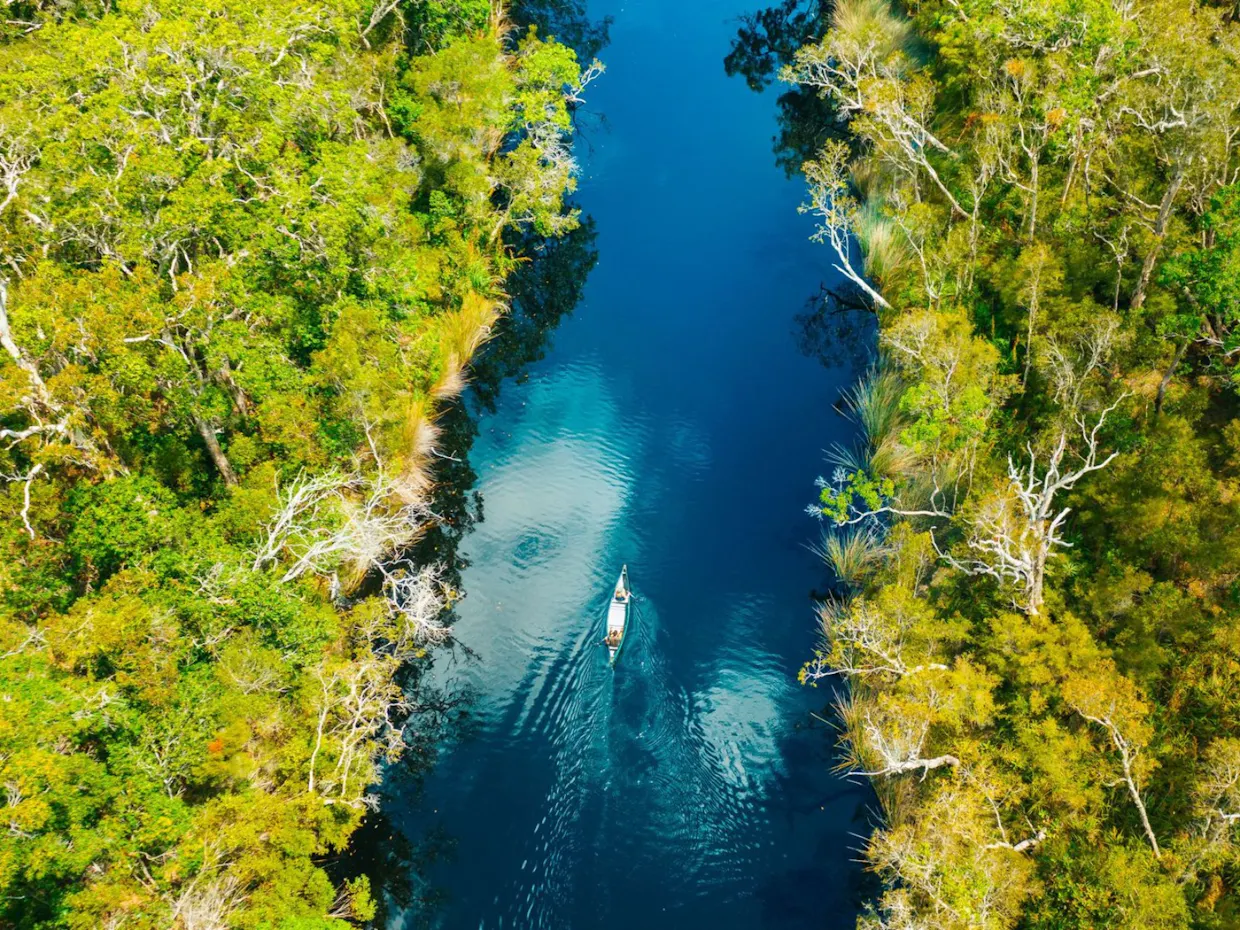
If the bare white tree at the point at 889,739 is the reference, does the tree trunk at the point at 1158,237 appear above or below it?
above

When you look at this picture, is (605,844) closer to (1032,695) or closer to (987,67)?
(1032,695)

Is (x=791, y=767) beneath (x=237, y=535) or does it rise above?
beneath

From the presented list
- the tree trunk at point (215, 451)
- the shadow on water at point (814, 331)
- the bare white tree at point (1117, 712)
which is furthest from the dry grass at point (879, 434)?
the tree trunk at point (215, 451)

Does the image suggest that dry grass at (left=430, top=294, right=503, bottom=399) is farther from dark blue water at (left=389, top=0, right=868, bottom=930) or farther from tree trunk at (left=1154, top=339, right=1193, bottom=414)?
tree trunk at (left=1154, top=339, right=1193, bottom=414)

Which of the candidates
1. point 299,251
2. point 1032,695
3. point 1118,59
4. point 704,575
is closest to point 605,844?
point 704,575

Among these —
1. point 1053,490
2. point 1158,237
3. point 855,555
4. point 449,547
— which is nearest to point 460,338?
point 449,547

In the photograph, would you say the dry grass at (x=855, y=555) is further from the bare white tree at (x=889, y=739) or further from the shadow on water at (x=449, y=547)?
the shadow on water at (x=449, y=547)

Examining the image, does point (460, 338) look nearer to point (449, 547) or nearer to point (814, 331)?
point (449, 547)
